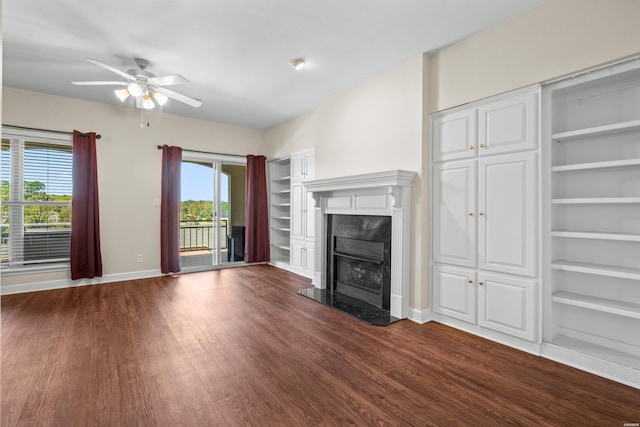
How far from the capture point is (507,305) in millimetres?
2969

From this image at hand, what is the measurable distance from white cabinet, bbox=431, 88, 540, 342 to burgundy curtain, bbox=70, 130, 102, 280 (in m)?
4.84

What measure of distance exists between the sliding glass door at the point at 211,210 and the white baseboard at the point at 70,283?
0.69 meters

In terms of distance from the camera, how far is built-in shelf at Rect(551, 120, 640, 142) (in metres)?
2.38

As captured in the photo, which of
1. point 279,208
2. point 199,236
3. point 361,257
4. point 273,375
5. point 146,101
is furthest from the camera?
point 279,208

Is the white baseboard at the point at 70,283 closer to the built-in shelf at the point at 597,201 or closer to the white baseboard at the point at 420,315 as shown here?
the white baseboard at the point at 420,315

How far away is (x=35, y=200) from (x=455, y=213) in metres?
5.66

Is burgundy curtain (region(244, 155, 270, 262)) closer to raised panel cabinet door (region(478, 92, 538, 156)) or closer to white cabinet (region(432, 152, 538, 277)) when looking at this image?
white cabinet (region(432, 152, 538, 277))

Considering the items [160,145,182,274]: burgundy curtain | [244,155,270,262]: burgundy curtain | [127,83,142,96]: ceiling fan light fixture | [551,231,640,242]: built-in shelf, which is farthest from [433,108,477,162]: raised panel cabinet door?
[160,145,182,274]: burgundy curtain

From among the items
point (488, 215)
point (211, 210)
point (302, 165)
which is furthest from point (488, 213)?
point (211, 210)

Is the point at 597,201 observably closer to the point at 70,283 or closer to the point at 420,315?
the point at 420,315

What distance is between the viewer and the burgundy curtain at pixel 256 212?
6.53 metres

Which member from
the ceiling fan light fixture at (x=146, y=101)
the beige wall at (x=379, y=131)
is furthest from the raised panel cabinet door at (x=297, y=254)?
the ceiling fan light fixture at (x=146, y=101)

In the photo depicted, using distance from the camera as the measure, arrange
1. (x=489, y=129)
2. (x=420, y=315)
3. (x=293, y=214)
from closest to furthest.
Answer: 1. (x=489, y=129)
2. (x=420, y=315)
3. (x=293, y=214)

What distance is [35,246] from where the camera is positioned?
4758mm
